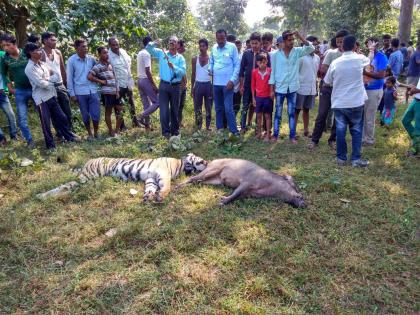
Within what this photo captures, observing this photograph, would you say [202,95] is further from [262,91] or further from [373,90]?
[373,90]

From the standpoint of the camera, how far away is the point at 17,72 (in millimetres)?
6676

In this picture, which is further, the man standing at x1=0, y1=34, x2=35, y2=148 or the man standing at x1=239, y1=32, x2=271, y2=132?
the man standing at x1=239, y1=32, x2=271, y2=132

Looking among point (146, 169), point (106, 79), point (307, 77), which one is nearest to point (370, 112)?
point (307, 77)

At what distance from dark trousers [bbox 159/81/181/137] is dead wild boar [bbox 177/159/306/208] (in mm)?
2534

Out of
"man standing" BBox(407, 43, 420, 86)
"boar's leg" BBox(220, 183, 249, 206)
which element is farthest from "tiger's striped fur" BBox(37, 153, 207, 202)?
"man standing" BBox(407, 43, 420, 86)

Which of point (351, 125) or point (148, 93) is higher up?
point (148, 93)

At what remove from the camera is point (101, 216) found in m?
4.40

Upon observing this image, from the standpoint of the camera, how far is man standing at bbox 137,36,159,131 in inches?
313

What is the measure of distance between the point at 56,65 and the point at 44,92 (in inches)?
33.1

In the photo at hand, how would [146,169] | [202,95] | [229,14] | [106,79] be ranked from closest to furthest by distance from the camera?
1. [146,169]
2. [106,79]
3. [202,95]
4. [229,14]

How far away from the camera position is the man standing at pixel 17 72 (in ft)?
21.8

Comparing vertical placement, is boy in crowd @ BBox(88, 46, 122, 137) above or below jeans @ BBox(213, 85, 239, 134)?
above

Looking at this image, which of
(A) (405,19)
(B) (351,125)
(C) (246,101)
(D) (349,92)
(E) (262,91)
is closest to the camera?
(D) (349,92)

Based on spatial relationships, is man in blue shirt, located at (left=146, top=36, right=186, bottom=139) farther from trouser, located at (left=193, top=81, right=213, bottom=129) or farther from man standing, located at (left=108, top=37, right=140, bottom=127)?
man standing, located at (left=108, top=37, right=140, bottom=127)
